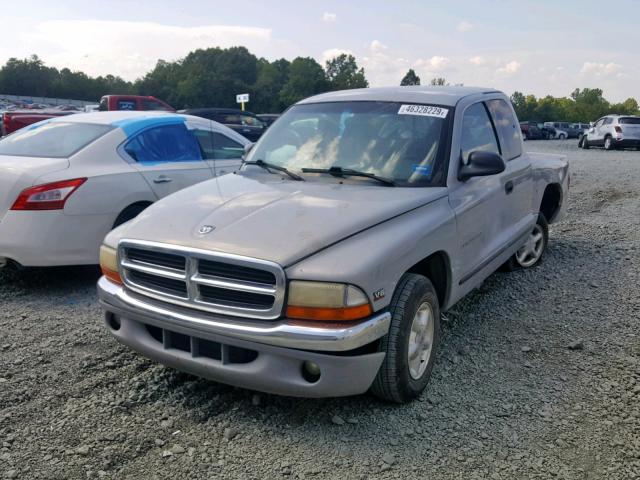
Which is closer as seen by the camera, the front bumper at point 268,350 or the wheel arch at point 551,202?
the front bumper at point 268,350

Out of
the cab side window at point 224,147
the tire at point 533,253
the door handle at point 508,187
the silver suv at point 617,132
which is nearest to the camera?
the door handle at point 508,187

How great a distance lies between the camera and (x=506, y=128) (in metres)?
5.18

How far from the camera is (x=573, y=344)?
4223 mm

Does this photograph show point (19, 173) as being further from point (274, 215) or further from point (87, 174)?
point (274, 215)

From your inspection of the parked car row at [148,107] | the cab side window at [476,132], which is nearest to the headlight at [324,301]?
the cab side window at [476,132]

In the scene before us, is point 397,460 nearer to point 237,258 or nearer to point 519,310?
point 237,258

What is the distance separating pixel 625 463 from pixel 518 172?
2.75m

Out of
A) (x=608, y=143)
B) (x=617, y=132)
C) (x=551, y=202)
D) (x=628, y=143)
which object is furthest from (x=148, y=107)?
(x=628, y=143)

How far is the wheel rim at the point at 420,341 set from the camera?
3332 millimetres

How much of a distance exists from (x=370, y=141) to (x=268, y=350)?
71.9 inches

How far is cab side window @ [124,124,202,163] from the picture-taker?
5781mm

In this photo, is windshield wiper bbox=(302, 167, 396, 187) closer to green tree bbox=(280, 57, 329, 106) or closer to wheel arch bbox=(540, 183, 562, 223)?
wheel arch bbox=(540, 183, 562, 223)

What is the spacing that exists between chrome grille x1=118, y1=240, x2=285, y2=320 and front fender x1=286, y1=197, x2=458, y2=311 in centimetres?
16

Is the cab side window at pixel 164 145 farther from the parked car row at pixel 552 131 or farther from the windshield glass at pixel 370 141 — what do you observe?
the parked car row at pixel 552 131
